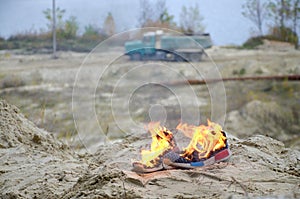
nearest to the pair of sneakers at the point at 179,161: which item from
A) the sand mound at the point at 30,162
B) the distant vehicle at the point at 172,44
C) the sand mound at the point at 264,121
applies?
the sand mound at the point at 30,162

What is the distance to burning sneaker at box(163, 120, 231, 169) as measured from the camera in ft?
11.1

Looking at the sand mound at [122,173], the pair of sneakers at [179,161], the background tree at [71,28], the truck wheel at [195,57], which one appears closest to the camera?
the sand mound at [122,173]

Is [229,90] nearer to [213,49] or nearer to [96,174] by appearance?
[213,49]

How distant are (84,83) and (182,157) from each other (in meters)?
7.50

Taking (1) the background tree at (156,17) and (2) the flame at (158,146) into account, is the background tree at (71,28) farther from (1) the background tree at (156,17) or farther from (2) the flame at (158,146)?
(2) the flame at (158,146)

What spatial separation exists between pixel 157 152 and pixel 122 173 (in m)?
0.41

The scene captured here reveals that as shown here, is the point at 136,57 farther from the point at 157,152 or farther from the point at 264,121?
the point at 157,152

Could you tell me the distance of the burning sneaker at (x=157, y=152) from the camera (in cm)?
332

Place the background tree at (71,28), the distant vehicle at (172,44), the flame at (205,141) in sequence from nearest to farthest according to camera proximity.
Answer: the flame at (205,141)
the distant vehicle at (172,44)
the background tree at (71,28)

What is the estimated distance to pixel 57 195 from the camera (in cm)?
320

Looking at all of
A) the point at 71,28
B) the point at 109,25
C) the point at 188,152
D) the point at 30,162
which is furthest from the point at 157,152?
the point at 71,28

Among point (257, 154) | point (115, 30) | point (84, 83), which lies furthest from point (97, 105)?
point (257, 154)

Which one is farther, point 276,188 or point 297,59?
point 297,59

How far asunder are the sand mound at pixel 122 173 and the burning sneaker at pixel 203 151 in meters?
0.07
